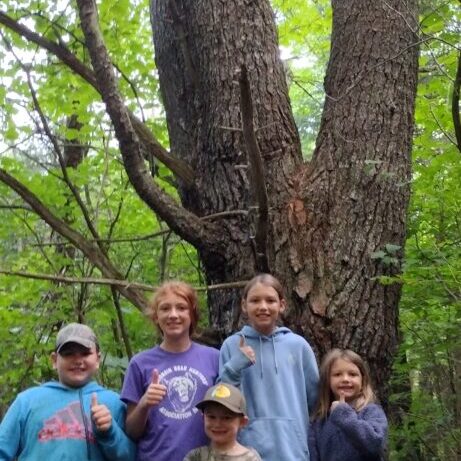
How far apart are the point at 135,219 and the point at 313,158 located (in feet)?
8.73

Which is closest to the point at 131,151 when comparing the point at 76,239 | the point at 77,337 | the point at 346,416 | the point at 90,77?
the point at 90,77

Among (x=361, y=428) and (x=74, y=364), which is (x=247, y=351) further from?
(x=74, y=364)

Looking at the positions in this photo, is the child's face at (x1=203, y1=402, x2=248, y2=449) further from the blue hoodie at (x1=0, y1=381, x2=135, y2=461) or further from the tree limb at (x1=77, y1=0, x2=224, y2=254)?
the tree limb at (x1=77, y1=0, x2=224, y2=254)

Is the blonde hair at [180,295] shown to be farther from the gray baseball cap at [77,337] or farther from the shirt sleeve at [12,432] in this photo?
the shirt sleeve at [12,432]

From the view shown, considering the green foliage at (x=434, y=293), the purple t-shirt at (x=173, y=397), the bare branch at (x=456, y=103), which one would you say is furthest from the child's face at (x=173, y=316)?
the bare branch at (x=456, y=103)

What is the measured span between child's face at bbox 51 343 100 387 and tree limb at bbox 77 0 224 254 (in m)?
1.04

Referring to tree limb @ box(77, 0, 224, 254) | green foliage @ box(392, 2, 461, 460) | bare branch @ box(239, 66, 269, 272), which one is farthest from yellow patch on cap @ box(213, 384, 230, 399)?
green foliage @ box(392, 2, 461, 460)

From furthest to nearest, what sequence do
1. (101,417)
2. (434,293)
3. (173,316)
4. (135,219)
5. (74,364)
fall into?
(135,219)
(434,293)
(173,316)
(74,364)
(101,417)

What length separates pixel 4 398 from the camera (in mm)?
7145

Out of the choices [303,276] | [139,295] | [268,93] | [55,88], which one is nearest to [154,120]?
[55,88]

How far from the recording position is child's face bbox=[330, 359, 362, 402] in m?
3.15

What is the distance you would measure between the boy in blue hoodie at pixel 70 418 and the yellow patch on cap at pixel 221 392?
45 centimetres

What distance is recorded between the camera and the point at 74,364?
9.64 feet

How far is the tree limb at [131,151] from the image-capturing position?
340cm
